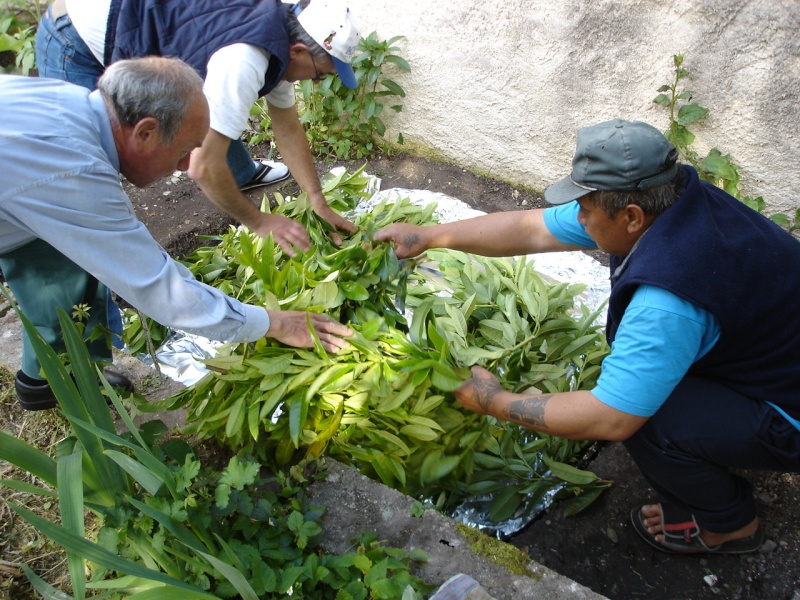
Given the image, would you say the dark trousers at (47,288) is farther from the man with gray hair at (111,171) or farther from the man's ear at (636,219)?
the man's ear at (636,219)

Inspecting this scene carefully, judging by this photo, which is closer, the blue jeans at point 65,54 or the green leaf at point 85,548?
the green leaf at point 85,548

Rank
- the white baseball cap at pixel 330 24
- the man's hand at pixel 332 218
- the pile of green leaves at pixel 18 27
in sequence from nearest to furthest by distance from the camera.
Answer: the white baseball cap at pixel 330 24 < the man's hand at pixel 332 218 < the pile of green leaves at pixel 18 27

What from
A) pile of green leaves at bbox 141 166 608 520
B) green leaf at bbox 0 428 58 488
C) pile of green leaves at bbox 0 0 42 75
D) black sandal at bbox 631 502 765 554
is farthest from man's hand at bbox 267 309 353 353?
pile of green leaves at bbox 0 0 42 75

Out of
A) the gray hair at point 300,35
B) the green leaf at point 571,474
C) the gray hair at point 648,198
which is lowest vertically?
the green leaf at point 571,474

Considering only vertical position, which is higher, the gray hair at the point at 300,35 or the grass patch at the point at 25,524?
the gray hair at the point at 300,35

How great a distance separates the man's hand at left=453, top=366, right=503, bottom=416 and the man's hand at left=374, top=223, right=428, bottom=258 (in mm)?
633

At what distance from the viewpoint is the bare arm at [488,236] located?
2381 mm

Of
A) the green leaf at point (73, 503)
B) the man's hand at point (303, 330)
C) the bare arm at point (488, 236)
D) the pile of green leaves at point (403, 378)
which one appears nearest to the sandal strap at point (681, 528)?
the pile of green leaves at point (403, 378)

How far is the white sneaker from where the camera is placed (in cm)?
387

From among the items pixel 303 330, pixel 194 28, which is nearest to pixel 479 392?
pixel 303 330

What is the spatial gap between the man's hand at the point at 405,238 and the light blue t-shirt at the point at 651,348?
A: 97cm

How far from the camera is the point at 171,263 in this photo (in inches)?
72.8

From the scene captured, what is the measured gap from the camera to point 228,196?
261cm

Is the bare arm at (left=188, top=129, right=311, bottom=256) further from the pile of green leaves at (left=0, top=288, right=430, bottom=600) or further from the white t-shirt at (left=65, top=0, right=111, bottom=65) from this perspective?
the pile of green leaves at (left=0, top=288, right=430, bottom=600)
